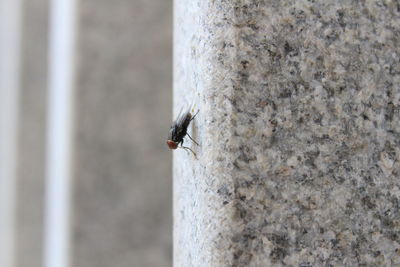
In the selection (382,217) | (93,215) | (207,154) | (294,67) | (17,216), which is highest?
(294,67)

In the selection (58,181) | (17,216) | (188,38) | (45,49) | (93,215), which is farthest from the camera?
(45,49)

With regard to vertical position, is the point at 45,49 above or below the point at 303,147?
above

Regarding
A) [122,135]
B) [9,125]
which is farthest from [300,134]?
[9,125]

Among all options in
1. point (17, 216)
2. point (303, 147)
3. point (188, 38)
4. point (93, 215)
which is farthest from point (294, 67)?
point (17, 216)

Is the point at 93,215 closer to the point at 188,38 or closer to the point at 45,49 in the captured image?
the point at 188,38

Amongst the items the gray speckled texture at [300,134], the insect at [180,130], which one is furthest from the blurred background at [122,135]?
the gray speckled texture at [300,134]

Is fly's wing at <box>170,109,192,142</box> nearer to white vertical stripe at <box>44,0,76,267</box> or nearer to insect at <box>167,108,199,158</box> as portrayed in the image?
insect at <box>167,108,199,158</box>

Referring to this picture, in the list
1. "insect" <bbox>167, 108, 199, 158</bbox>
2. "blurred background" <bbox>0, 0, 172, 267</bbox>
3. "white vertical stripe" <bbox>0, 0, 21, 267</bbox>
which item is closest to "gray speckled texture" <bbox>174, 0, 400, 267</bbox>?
"insect" <bbox>167, 108, 199, 158</bbox>

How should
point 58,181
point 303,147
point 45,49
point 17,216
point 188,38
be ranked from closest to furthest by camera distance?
point 303,147 < point 188,38 < point 58,181 < point 17,216 < point 45,49

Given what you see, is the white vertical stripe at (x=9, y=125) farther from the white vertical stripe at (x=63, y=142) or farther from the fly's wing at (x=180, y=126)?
the fly's wing at (x=180, y=126)
